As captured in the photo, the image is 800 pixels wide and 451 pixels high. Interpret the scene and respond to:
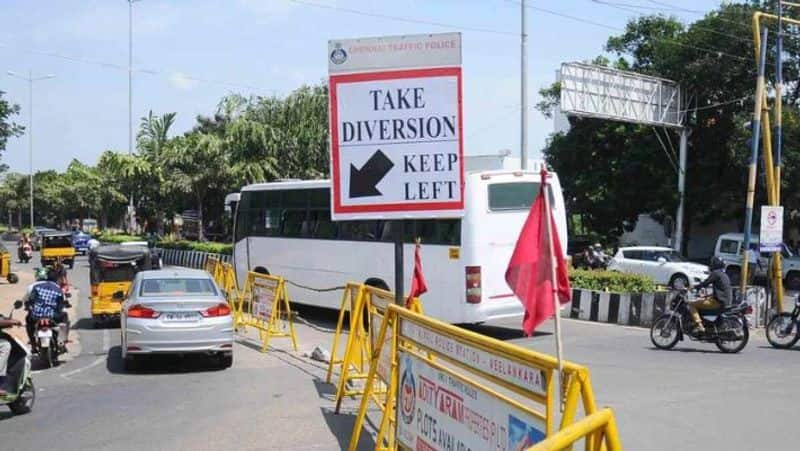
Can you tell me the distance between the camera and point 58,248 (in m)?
37.3

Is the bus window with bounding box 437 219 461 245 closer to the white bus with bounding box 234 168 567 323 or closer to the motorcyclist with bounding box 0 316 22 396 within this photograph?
the white bus with bounding box 234 168 567 323

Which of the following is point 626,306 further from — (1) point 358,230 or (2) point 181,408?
(2) point 181,408

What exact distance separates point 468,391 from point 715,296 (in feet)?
36.0

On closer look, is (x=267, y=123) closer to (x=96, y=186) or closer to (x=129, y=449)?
(x=129, y=449)

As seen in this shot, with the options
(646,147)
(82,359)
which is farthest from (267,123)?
(82,359)

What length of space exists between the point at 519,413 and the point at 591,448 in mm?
741

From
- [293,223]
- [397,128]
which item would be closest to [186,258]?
[293,223]

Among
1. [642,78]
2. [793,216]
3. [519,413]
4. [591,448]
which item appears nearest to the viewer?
[591,448]

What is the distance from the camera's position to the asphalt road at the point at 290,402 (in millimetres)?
7570

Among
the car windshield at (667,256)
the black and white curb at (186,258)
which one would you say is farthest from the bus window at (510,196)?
the black and white curb at (186,258)

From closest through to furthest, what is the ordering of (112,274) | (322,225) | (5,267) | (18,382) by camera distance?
(18,382) < (322,225) < (112,274) < (5,267)

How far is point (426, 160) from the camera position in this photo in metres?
6.46

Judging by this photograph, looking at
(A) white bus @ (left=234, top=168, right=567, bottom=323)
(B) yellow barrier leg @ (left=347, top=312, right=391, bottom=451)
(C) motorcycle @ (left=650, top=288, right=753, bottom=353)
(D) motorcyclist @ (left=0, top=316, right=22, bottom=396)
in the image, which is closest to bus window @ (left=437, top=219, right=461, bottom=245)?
(A) white bus @ (left=234, top=168, right=567, bottom=323)

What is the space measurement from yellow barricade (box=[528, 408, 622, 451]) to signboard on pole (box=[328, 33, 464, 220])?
137 inches
